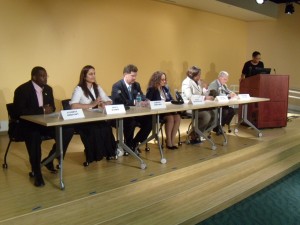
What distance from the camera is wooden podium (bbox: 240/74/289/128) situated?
5.22 m

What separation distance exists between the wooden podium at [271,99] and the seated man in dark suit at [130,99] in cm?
227

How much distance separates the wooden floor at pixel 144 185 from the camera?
2473mm

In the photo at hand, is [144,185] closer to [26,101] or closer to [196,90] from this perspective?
[26,101]

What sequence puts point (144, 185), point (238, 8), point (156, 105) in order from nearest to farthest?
point (144, 185) → point (156, 105) → point (238, 8)

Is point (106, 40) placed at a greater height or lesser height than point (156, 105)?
greater

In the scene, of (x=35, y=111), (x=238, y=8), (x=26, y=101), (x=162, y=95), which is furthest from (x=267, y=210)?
(x=238, y=8)

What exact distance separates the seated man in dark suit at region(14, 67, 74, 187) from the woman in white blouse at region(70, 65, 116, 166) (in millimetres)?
232

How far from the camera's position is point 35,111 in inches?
119

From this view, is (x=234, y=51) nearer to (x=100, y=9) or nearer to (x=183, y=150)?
(x=100, y=9)

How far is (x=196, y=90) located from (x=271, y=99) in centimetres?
166

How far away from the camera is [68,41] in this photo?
201 inches

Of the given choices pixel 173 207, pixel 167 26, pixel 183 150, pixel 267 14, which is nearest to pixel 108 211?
pixel 173 207

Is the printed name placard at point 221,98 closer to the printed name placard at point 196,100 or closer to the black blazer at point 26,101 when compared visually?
the printed name placard at point 196,100

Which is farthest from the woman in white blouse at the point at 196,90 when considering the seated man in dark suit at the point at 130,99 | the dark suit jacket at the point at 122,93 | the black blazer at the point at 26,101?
the black blazer at the point at 26,101
